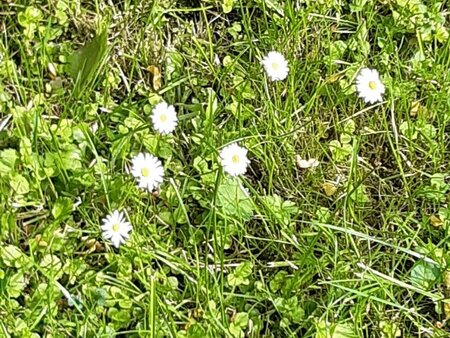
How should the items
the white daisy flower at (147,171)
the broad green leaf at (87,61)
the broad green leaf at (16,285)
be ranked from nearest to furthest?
the broad green leaf at (16,285) → the white daisy flower at (147,171) → the broad green leaf at (87,61)

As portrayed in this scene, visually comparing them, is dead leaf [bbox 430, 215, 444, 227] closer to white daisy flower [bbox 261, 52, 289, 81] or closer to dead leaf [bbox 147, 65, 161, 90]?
white daisy flower [bbox 261, 52, 289, 81]

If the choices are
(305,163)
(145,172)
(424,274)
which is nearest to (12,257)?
(145,172)

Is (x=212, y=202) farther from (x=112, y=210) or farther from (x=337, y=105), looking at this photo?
(x=337, y=105)

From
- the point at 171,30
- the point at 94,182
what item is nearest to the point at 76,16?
the point at 171,30

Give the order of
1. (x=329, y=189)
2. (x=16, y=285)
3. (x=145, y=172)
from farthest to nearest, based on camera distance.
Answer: (x=329, y=189), (x=145, y=172), (x=16, y=285)

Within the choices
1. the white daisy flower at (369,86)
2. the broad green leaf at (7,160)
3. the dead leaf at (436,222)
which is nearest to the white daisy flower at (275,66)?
the white daisy flower at (369,86)

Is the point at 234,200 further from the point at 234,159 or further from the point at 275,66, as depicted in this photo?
the point at 275,66

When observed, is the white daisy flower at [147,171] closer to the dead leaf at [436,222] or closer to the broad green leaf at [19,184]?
the broad green leaf at [19,184]
